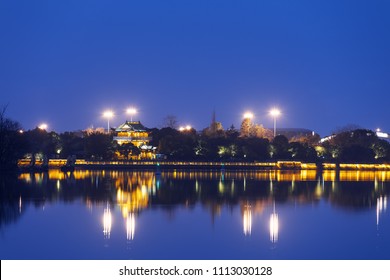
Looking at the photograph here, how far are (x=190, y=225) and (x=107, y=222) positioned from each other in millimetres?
2508

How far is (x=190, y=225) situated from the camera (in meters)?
22.9

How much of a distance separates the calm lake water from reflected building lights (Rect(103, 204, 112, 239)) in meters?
0.04

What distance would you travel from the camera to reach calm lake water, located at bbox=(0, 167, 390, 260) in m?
18.0

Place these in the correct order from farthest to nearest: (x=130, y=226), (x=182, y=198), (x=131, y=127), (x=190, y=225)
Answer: (x=131, y=127) < (x=182, y=198) < (x=190, y=225) < (x=130, y=226)

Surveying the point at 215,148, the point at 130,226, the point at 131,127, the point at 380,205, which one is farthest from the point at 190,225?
the point at 131,127

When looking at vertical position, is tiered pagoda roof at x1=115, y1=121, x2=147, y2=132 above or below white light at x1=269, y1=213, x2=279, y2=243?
above

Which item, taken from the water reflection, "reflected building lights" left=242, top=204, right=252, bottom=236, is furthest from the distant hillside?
"reflected building lights" left=242, top=204, right=252, bottom=236

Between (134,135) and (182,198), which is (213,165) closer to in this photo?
(134,135)

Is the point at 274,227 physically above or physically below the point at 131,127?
below

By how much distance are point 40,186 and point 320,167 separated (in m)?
56.2

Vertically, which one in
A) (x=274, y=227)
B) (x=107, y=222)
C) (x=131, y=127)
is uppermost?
(x=131, y=127)

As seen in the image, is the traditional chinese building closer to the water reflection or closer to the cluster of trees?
the cluster of trees

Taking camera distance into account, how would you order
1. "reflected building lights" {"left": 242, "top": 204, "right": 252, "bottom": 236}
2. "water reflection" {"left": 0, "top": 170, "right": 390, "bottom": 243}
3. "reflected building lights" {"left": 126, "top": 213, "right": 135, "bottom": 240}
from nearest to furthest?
1. "reflected building lights" {"left": 126, "top": 213, "right": 135, "bottom": 240}
2. "reflected building lights" {"left": 242, "top": 204, "right": 252, "bottom": 236}
3. "water reflection" {"left": 0, "top": 170, "right": 390, "bottom": 243}

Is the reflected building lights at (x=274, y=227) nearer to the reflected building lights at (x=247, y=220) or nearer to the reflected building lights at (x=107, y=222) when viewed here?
the reflected building lights at (x=247, y=220)
